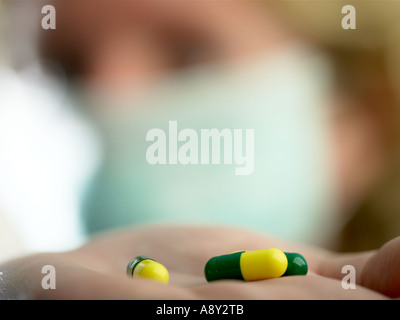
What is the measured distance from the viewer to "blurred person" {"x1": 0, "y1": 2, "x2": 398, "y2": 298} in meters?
1.06

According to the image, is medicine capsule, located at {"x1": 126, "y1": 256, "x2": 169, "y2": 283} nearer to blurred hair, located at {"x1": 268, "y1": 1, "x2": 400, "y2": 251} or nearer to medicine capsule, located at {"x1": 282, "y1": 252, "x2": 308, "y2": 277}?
medicine capsule, located at {"x1": 282, "y1": 252, "x2": 308, "y2": 277}

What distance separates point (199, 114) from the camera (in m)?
1.09

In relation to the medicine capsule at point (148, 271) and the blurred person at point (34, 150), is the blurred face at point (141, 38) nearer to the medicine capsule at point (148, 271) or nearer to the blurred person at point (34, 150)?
the blurred person at point (34, 150)

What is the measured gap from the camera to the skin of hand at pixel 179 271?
53cm

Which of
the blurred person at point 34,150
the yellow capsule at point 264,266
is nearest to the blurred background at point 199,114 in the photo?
the blurred person at point 34,150

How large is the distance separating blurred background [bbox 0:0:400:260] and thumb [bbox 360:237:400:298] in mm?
387

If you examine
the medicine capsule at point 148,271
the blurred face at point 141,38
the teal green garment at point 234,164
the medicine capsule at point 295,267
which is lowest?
the medicine capsule at point 148,271

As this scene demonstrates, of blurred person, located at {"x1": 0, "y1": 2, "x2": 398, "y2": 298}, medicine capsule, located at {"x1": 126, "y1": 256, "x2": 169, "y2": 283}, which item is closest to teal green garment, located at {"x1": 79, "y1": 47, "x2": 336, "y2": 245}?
blurred person, located at {"x1": 0, "y1": 2, "x2": 398, "y2": 298}

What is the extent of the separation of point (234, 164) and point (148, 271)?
1.17ft

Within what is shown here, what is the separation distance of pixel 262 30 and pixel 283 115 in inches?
13.4

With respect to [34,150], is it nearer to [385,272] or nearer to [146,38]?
[146,38]

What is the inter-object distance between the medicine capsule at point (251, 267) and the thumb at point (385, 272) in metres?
0.13
